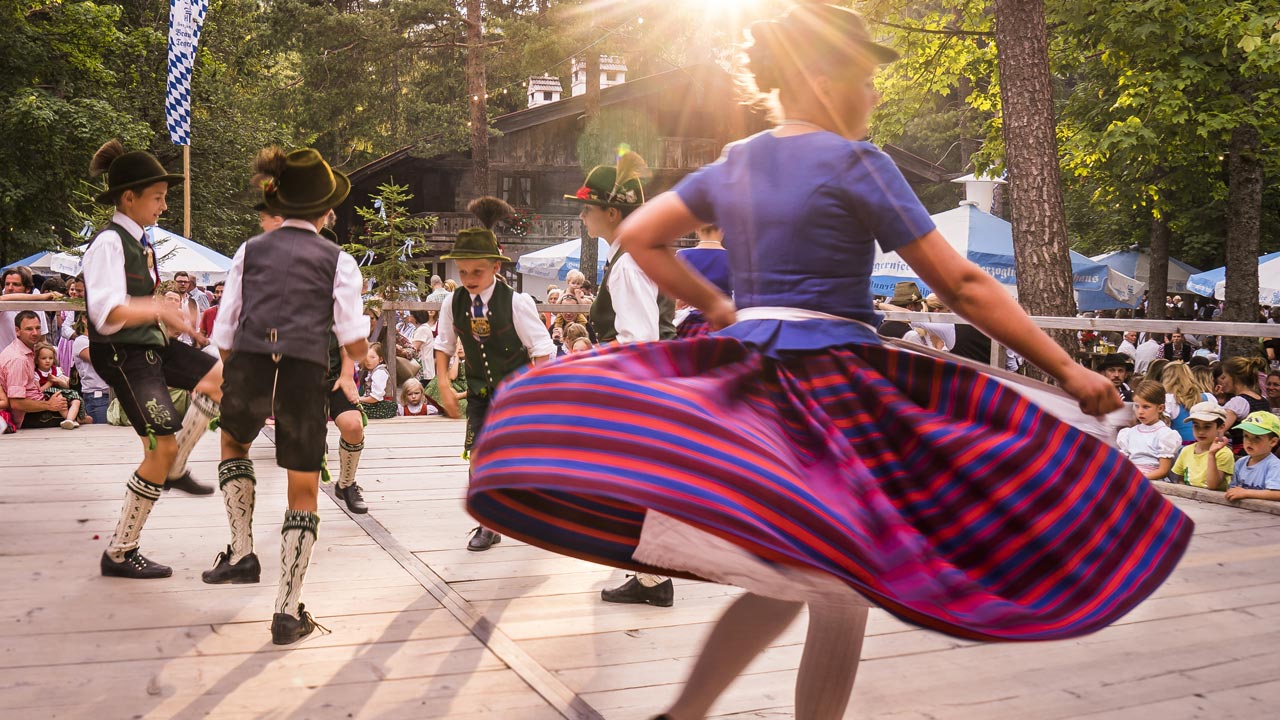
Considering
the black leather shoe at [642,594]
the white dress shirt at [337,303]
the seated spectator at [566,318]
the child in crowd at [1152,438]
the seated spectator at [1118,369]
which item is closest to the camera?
the white dress shirt at [337,303]

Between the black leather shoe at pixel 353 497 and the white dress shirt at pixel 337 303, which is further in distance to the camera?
the black leather shoe at pixel 353 497

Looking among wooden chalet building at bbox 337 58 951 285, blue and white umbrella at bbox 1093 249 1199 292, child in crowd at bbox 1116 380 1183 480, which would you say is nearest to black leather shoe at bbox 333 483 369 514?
child in crowd at bbox 1116 380 1183 480

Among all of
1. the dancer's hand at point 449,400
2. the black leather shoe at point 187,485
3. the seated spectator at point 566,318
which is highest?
the dancer's hand at point 449,400

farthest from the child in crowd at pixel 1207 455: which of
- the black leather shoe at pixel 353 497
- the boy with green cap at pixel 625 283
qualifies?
the black leather shoe at pixel 353 497

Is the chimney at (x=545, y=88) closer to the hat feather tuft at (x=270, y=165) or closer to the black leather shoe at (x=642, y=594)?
the hat feather tuft at (x=270, y=165)

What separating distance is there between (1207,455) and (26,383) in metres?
9.24

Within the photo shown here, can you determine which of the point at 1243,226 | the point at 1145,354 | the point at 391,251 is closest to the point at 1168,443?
the point at 391,251

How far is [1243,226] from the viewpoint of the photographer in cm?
1752

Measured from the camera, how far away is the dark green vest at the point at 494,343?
5.35 meters

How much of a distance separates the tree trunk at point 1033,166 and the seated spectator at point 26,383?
28.4ft

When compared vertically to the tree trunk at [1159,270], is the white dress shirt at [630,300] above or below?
above

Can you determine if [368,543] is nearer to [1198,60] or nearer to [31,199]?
[1198,60]

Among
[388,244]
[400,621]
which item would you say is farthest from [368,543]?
[388,244]

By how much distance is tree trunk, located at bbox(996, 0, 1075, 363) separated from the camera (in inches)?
380
